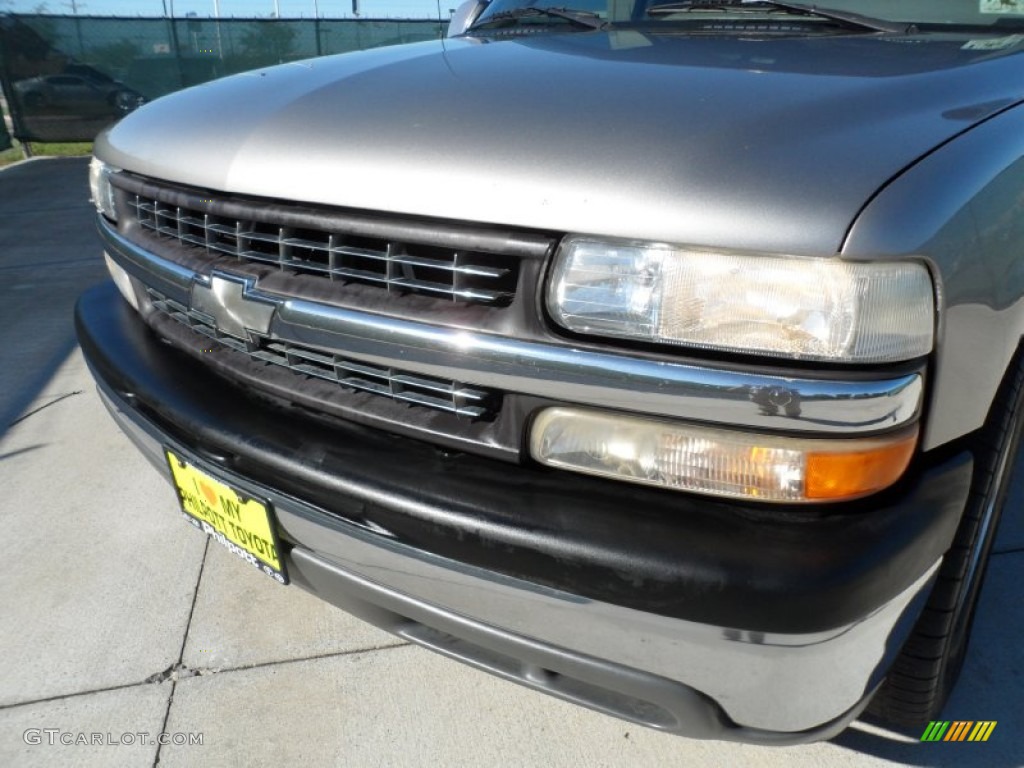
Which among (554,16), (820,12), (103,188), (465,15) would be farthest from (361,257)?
(465,15)

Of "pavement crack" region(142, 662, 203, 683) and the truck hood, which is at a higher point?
the truck hood

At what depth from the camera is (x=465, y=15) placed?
10.6 ft

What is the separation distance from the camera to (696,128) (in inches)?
51.8

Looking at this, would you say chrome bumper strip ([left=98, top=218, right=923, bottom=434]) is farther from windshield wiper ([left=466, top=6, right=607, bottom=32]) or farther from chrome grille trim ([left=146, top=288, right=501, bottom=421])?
windshield wiper ([left=466, top=6, right=607, bottom=32])

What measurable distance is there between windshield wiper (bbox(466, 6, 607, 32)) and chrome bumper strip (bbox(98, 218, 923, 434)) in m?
1.39

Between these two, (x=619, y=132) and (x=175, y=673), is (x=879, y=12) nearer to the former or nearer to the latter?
(x=619, y=132)

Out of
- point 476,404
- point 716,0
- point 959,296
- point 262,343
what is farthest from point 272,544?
point 716,0

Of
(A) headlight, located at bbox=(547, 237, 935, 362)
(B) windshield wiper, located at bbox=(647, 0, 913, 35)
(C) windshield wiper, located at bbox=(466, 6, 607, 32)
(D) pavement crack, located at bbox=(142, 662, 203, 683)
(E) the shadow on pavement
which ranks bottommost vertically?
(E) the shadow on pavement

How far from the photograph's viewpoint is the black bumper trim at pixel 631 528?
1.16m

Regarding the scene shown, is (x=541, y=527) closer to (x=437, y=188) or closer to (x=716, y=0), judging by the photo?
(x=437, y=188)

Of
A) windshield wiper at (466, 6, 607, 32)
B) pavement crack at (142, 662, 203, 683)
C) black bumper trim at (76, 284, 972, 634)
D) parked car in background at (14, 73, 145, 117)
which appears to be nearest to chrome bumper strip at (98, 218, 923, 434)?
black bumper trim at (76, 284, 972, 634)

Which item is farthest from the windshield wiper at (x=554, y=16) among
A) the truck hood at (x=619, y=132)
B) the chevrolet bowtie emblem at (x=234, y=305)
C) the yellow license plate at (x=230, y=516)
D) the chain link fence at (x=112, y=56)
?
the chain link fence at (x=112, y=56)

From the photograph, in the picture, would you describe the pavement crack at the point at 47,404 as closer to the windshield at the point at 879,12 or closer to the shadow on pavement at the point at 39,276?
the shadow on pavement at the point at 39,276

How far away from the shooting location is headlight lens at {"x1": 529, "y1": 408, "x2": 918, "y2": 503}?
1.21 metres
